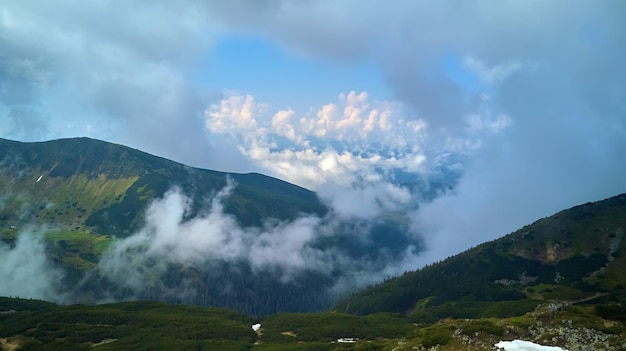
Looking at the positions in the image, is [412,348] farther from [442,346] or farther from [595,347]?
[595,347]

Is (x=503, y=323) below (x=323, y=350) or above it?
above

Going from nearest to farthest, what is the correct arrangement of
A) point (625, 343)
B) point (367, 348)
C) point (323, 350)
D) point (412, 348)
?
1. point (625, 343)
2. point (412, 348)
3. point (367, 348)
4. point (323, 350)

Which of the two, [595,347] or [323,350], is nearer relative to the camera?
[595,347]

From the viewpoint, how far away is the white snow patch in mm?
94875

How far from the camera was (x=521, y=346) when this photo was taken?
98375mm

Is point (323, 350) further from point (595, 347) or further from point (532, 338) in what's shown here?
point (595, 347)

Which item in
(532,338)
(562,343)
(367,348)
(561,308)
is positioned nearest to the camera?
(562,343)

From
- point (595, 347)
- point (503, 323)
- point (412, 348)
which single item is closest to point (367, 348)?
point (412, 348)

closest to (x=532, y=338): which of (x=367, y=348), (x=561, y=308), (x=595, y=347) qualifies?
(x=595, y=347)

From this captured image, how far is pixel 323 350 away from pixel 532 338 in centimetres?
10827

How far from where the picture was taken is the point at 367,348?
146 meters

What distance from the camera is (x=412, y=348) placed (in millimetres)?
114625

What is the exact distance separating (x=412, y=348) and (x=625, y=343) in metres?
46.1

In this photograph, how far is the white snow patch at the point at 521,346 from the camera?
94875 millimetres
